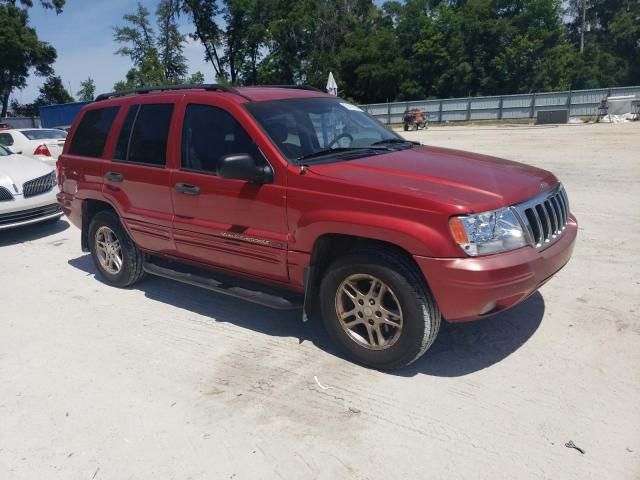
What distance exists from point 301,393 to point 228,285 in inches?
54.3

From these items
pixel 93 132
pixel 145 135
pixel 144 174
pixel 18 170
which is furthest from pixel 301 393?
pixel 18 170

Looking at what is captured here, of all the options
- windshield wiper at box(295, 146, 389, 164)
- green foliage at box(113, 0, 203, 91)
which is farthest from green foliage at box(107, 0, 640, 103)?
windshield wiper at box(295, 146, 389, 164)

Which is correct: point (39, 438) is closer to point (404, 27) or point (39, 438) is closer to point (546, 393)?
point (546, 393)

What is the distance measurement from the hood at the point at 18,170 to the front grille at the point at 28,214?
32 centimetres

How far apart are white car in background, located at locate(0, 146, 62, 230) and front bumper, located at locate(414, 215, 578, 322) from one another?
6.50 meters

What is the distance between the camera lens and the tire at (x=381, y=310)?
11.4 ft

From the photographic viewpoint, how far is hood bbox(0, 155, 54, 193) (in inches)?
306

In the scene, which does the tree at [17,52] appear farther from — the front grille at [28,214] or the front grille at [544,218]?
the front grille at [544,218]

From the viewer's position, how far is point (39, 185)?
8.11 metres

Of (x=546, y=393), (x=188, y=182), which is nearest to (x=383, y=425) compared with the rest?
(x=546, y=393)

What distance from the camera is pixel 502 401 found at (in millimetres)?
3355

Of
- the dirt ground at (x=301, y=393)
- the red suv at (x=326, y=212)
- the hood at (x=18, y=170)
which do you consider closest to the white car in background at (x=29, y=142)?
the hood at (x=18, y=170)

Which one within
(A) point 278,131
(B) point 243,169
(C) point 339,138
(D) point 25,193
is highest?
(A) point 278,131

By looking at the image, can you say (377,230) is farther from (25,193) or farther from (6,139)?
(6,139)
